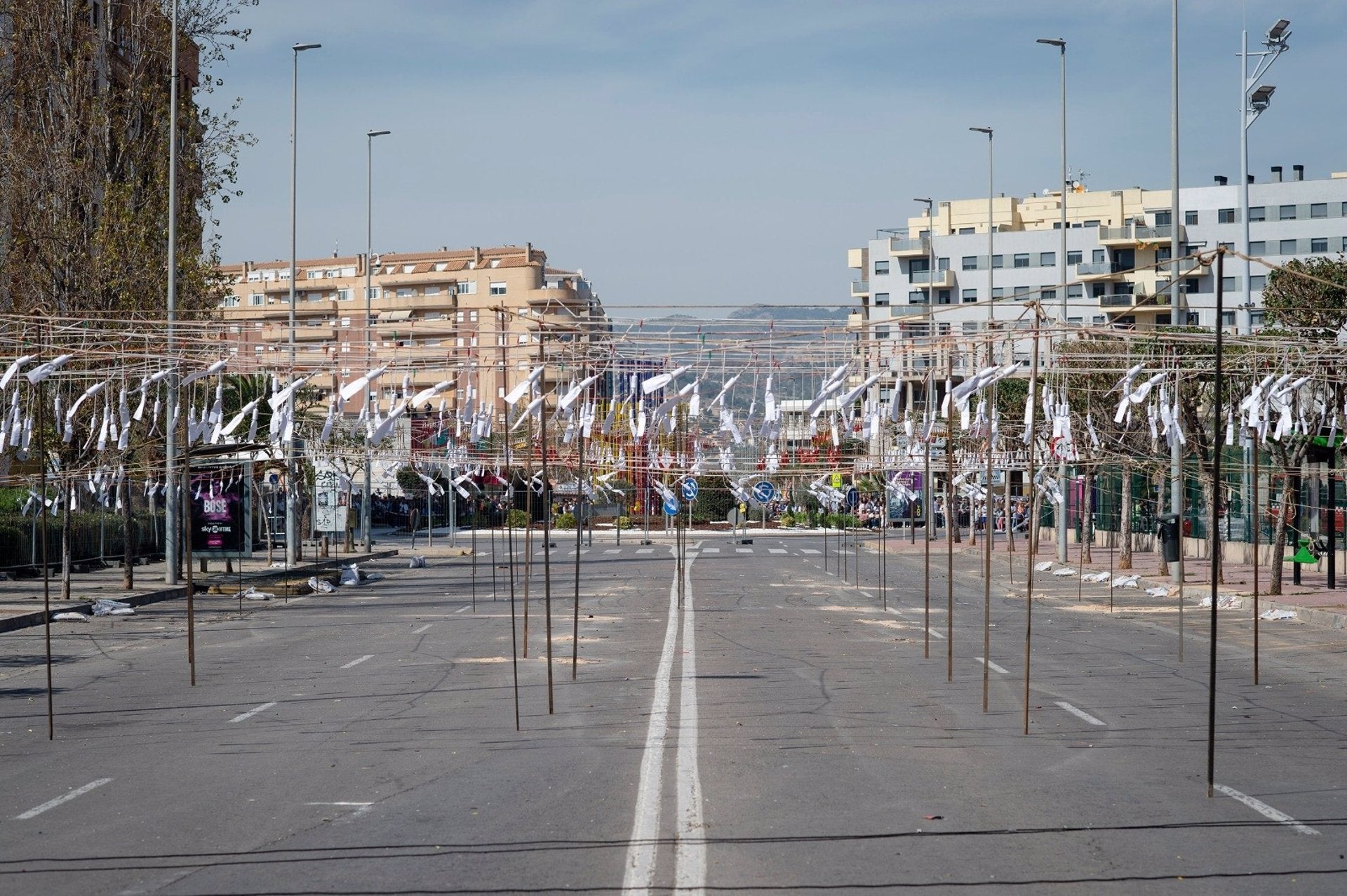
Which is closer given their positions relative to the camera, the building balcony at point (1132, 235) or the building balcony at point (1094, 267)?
the building balcony at point (1094, 267)

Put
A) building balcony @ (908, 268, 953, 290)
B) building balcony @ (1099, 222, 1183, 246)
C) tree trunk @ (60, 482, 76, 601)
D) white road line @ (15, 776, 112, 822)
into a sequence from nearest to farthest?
white road line @ (15, 776, 112, 822), tree trunk @ (60, 482, 76, 601), building balcony @ (1099, 222, 1183, 246), building balcony @ (908, 268, 953, 290)

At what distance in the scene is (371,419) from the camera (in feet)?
66.2

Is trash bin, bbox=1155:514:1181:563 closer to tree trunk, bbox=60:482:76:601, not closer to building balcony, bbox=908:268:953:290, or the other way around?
tree trunk, bbox=60:482:76:601

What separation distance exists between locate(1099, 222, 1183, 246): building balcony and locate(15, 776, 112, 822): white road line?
8852cm

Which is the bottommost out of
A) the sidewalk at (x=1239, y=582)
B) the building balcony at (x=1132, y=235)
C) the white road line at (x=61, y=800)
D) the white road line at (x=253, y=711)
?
the sidewalk at (x=1239, y=582)

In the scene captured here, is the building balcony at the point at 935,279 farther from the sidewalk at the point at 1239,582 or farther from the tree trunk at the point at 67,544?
the tree trunk at the point at 67,544

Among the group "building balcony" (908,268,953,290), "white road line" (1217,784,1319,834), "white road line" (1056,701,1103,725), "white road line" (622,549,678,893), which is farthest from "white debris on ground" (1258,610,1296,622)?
"building balcony" (908,268,953,290)

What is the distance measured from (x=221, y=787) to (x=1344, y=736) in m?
8.73

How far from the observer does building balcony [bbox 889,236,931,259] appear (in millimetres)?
97250

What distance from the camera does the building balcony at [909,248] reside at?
97250mm

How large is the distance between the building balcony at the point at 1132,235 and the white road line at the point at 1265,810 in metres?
86.5

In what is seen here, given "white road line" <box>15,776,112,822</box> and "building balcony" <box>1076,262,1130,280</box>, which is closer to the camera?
"white road line" <box>15,776,112,822</box>

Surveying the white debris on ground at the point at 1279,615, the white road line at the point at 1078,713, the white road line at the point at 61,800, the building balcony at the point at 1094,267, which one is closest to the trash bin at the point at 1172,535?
the white debris on ground at the point at 1279,615

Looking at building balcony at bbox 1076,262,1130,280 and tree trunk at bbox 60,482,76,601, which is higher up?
building balcony at bbox 1076,262,1130,280
